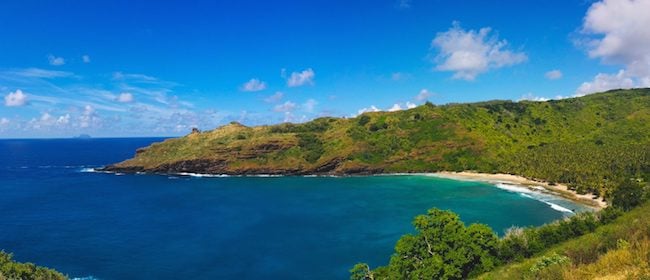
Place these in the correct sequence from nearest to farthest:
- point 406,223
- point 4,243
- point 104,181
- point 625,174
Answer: point 4,243
point 406,223
point 625,174
point 104,181

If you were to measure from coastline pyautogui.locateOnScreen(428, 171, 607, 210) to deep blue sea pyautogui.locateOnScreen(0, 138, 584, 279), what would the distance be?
5331 millimetres

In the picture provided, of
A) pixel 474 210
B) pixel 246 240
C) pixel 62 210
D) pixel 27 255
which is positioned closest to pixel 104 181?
pixel 62 210

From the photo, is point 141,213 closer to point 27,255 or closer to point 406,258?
point 27,255

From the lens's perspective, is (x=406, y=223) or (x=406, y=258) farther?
(x=406, y=223)

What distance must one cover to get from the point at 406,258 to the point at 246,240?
38.6m

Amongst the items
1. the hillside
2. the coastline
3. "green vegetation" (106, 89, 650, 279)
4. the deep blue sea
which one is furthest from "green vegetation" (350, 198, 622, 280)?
the hillside

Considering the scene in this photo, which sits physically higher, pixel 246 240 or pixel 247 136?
pixel 247 136

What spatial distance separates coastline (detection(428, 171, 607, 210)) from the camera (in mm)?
101056

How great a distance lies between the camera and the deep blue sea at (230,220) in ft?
210

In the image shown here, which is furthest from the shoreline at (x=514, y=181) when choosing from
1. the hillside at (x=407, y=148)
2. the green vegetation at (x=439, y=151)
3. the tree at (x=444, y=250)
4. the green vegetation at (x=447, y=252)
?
the tree at (x=444, y=250)

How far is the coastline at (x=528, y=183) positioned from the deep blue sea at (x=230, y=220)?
533cm

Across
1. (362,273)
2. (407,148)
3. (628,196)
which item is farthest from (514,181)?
(362,273)

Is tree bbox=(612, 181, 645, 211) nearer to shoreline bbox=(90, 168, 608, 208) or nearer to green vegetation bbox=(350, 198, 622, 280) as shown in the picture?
shoreline bbox=(90, 168, 608, 208)

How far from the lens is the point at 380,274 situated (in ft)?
156
